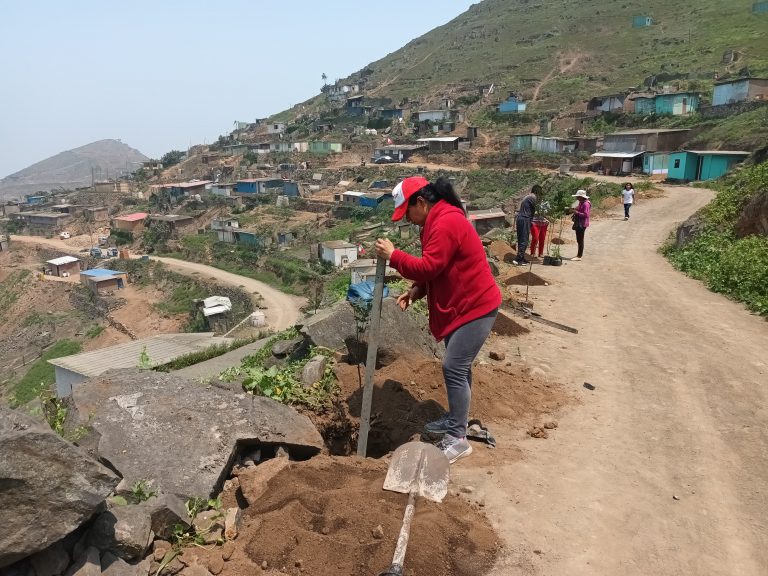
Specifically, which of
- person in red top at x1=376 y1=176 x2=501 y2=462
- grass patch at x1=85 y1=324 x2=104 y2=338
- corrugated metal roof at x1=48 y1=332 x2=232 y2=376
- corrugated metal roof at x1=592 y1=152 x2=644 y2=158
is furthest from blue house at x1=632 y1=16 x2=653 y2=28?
person in red top at x1=376 y1=176 x2=501 y2=462

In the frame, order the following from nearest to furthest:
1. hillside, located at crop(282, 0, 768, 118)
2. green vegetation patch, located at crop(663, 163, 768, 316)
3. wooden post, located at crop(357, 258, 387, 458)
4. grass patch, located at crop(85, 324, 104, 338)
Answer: wooden post, located at crop(357, 258, 387, 458)
green vegetation patch, located at crop(663, 163, 768, 316)
grass patch, located at crop(85, 324, 104, 338)
hillside, located at crop(282, 0, 768, 118)

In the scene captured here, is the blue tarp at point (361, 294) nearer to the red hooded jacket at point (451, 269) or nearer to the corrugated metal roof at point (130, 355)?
the red hooded jacket at point (451, 269)

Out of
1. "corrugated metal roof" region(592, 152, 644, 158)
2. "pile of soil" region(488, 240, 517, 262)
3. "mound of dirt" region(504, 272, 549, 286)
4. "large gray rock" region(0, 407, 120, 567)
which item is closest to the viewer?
"large gray rock" region(0, 407, 120, 567)

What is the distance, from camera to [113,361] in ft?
58.0

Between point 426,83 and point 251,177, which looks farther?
point 426,83

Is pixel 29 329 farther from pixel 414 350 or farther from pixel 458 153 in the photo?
pixel 414 350

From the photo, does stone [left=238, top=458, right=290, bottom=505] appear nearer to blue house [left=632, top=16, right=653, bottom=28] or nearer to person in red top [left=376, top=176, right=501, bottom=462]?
person in red top [left=376, top=176, right=501, bottom=462]

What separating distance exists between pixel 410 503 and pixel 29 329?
47.3 m

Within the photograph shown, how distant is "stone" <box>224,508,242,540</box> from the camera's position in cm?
294

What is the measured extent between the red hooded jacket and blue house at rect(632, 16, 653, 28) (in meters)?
102

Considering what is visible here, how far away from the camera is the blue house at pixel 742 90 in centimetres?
4131

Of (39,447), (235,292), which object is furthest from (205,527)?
(235,292)

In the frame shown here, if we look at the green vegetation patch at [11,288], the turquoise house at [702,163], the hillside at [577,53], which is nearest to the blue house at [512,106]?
the hillside at [577,53]

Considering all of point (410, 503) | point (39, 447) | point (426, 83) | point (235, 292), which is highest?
point (426, 83)
